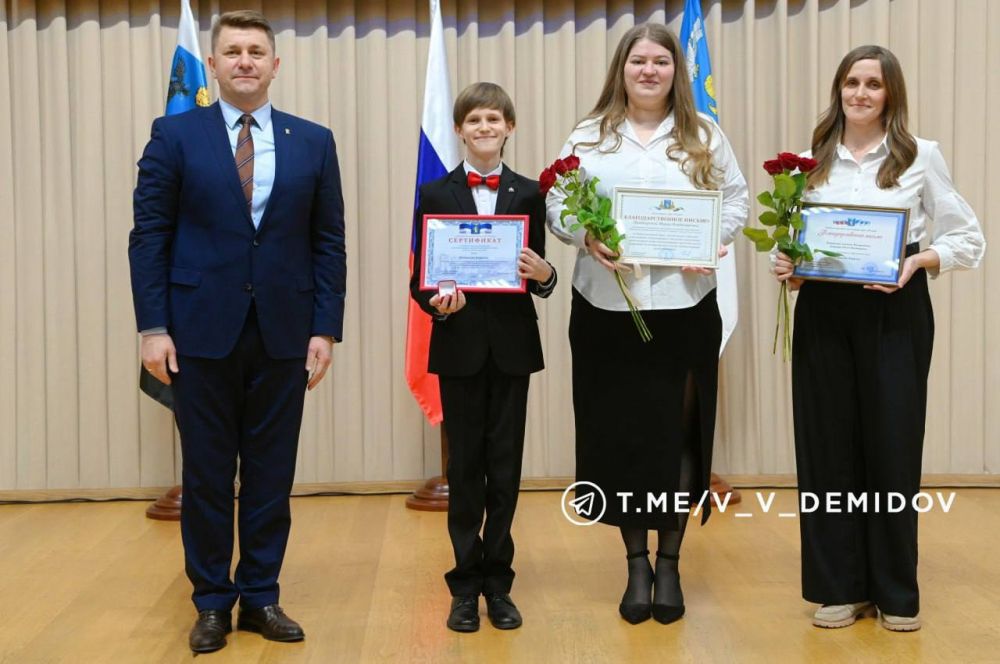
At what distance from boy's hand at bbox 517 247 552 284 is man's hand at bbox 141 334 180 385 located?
0.99 meters

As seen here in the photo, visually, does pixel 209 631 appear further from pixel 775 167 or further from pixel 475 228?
pixel 775 167

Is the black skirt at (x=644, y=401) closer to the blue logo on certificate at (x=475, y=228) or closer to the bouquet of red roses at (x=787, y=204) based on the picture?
the bouquet of red roses at (x=787, y=204)

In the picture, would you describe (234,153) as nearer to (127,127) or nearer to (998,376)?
(127,127)

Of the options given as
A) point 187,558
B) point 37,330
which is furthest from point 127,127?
point 187,558

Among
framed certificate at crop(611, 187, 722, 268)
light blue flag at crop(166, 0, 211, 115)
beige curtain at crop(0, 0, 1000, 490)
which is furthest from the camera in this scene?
beige curtain at crop(0, 0, 1000, 490)

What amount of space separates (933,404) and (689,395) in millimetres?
2683

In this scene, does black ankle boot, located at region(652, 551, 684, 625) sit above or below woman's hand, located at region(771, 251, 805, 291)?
below

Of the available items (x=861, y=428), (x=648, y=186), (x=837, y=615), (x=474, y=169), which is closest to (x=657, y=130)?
(x=648, y=186)

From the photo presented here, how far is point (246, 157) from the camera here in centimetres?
305

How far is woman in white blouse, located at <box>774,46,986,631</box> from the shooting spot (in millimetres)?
3139

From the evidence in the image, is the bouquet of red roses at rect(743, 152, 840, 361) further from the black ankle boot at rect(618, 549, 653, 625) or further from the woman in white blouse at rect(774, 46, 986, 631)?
the black ankle boot at rect(618, 549, 653, 625)

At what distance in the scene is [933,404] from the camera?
5.44 m

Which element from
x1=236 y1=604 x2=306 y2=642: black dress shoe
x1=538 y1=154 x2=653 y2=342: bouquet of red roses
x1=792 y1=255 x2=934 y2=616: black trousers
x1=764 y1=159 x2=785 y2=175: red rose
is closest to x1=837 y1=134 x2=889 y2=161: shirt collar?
x1=764 y1=159 x2=785 y2=175: red rose

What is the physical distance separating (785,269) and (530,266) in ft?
2.41
